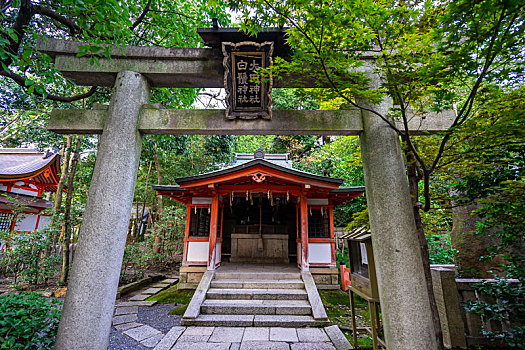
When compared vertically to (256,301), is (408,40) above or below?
above

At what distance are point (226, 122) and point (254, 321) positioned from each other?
14.0 feet

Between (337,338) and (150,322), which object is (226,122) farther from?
(150,322)

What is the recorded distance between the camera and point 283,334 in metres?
4.55

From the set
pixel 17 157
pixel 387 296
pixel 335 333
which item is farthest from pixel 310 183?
pixel 17 157

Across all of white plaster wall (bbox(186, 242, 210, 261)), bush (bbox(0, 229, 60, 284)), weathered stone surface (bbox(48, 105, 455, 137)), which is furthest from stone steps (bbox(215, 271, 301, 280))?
bush (bbox(0, 229, 60, 284))

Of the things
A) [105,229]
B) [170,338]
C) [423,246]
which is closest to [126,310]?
[170,338]

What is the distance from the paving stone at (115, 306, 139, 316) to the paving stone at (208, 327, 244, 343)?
2.61 meters

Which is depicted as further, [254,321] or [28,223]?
[28,223]

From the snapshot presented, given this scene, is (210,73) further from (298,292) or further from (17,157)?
(17,157)

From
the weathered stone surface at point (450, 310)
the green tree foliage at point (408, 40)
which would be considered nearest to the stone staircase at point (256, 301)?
the weathered stone surface at point (450, 310)

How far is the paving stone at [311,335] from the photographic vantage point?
4.30 meters

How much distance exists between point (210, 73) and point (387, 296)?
3773 mm

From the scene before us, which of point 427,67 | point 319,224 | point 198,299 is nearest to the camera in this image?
point 427,67

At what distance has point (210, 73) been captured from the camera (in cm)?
347
